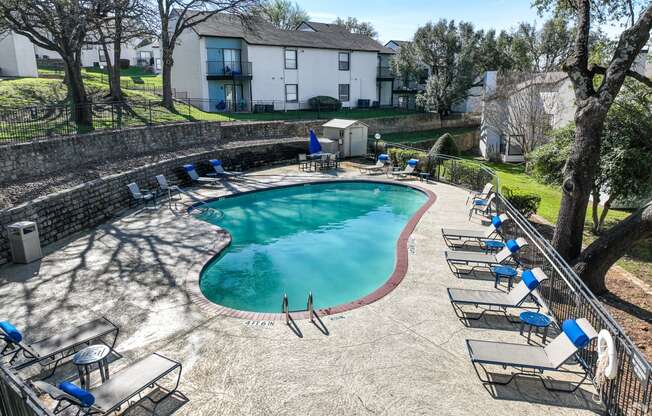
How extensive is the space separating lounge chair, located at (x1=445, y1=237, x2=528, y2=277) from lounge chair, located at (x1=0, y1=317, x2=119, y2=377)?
8211 mm

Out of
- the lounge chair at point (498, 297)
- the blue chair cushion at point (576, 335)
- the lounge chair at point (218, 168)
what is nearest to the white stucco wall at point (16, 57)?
the lounge chair at point (218, 168)

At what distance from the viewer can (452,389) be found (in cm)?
696

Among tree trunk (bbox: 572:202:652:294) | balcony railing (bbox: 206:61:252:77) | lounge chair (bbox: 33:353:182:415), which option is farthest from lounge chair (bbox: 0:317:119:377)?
balcony railing (bbox: 206:61:252:77)

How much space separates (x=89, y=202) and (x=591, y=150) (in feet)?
51.2

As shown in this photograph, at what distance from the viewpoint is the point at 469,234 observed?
13.7m

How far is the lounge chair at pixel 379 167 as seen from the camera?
2441 centimetres

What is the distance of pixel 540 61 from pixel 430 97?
741 inches

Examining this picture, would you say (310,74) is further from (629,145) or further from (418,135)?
(629,145)

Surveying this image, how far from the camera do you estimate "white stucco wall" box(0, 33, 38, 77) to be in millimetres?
33875

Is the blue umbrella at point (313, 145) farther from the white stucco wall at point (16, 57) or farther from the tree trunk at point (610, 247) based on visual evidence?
the white stucco wall at point (16, 57)

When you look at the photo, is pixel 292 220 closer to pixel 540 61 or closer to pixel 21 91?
pixel 21 91

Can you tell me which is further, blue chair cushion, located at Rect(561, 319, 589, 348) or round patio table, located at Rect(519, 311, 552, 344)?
round patio table, located at Rect(519, 311, 552, 344)

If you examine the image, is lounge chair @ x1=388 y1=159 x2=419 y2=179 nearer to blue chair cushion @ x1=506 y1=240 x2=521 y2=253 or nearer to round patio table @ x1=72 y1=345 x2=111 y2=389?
blue chair cushion @ x1=506 y1=240 x2=521 y2=253

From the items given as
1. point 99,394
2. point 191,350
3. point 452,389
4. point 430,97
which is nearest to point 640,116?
point 452,389
